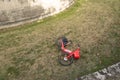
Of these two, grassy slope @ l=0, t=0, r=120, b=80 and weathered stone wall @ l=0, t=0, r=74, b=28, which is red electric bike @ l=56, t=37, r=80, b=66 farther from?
weathered stone wall @ l=0, t=0, r=74, b=28

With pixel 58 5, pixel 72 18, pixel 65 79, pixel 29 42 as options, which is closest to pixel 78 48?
pixel 65 79

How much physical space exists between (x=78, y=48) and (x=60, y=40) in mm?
1119

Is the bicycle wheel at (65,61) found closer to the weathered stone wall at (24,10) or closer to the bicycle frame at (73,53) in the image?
the bicycle frame at (73,53)

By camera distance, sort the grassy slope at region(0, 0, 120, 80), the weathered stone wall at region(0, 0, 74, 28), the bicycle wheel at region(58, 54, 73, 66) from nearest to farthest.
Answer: the grassy slope at region(0, 0, 120, 80), the bicycle wheel at region(58, 54, 73, 66), the weathered stone wall at region(0, 0, 74, 28)

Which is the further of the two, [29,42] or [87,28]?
[87,28]

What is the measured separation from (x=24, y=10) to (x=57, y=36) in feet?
8.71

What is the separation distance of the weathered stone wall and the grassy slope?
0.43 metres

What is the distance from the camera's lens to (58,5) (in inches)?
545

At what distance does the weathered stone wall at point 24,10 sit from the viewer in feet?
39.7

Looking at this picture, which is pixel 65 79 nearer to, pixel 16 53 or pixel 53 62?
pixel 53 62

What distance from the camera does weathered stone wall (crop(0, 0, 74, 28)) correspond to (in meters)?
12.1

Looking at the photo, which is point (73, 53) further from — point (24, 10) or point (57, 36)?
point (24, 10)

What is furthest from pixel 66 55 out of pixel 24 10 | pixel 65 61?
pixel 24 10

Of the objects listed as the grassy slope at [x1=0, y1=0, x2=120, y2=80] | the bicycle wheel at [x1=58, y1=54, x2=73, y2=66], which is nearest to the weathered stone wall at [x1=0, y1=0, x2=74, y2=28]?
the grassy slope at [x1=0, y1=0, x2=120, y2=80]
